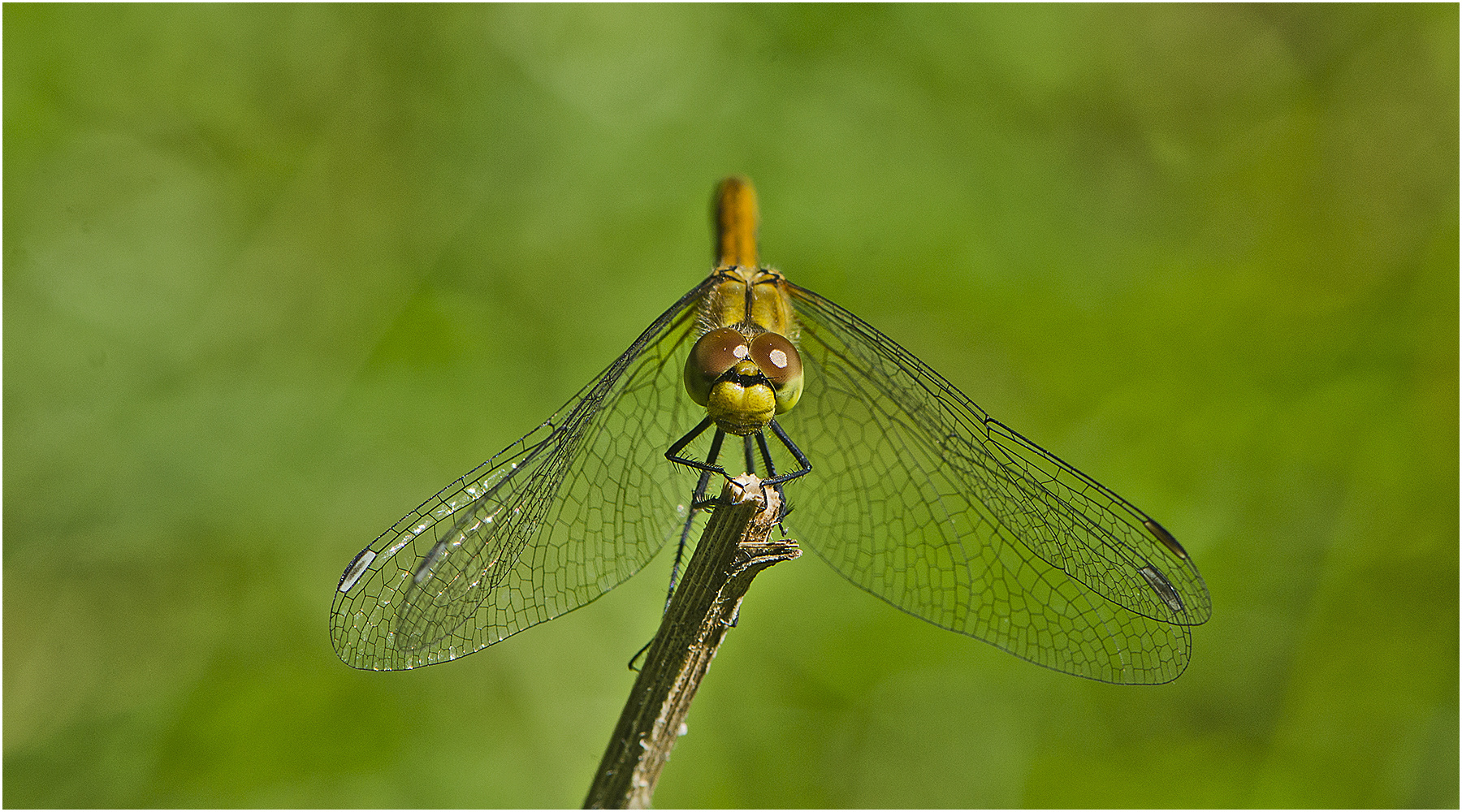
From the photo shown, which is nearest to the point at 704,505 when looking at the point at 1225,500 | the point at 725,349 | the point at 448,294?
the point at 725,349

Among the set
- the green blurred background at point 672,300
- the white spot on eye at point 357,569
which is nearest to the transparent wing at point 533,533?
the white spot on eye at point 357,569

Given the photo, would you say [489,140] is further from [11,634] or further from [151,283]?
[11,634]

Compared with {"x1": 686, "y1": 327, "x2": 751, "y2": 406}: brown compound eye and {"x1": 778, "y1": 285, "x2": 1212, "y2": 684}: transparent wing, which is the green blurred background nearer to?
{"x1": 778, "y1": 285, "x2": 1212, "y2": 684}: transparent wing

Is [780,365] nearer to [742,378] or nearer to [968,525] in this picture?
[742,378]

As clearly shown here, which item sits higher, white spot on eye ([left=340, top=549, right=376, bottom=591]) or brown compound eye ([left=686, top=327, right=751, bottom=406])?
brown compound eye ([left=686, top=327, right=751, bottom=406])

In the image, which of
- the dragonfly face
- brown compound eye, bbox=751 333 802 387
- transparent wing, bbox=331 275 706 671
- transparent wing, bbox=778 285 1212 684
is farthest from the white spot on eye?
transparent wing, bbox=778 285 1212 684

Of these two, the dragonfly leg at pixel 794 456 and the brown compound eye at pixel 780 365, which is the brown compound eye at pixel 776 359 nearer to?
the brown compound eye at pixel 780 365
